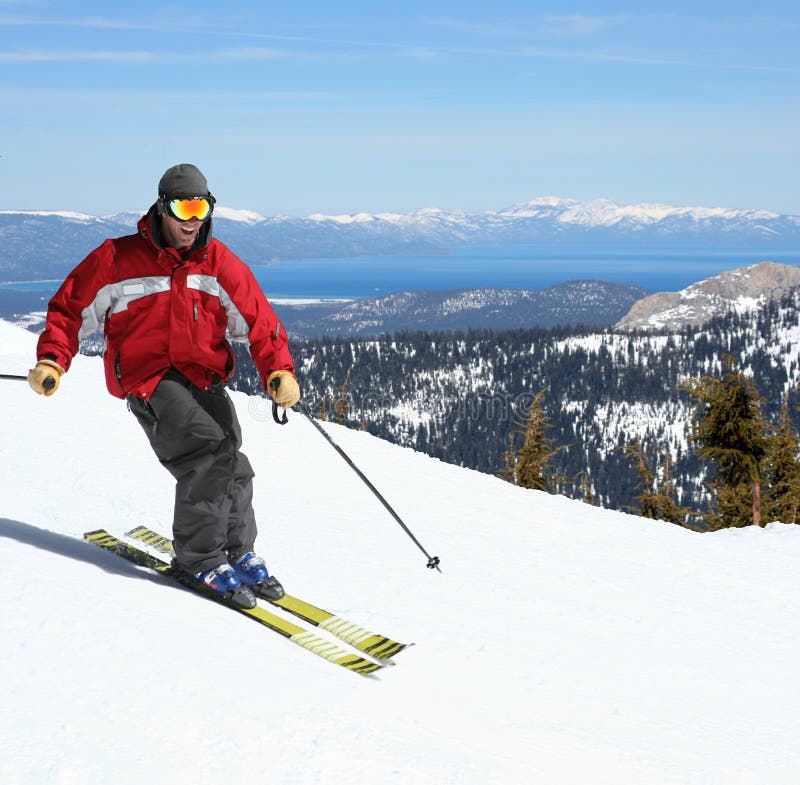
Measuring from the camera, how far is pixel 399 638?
527cm

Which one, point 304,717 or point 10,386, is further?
point 10,386

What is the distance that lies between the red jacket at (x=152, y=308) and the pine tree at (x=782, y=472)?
32.1 metres

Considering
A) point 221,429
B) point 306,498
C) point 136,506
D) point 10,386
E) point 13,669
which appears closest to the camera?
point 13,669

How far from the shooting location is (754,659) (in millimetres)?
6125

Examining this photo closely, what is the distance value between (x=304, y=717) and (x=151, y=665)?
723mm

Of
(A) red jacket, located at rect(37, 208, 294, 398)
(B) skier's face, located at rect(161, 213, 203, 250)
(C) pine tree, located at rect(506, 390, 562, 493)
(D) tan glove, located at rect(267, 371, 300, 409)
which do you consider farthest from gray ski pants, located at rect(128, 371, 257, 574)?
(C) pine tree, located at rect(506, 390, 562, 493)

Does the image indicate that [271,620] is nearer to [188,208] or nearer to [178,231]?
[178,231]

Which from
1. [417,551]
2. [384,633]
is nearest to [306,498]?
[417,551]

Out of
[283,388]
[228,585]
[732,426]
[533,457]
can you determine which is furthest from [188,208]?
[533,457]

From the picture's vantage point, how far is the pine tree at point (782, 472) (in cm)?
3319

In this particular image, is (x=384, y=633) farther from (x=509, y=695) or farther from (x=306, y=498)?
(x=306, y=498)

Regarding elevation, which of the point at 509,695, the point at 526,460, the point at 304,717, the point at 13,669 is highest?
the point at 13,669

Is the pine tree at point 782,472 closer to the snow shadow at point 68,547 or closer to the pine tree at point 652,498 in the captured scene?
the pine tree at point 652,498

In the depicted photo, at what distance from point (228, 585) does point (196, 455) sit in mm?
858
